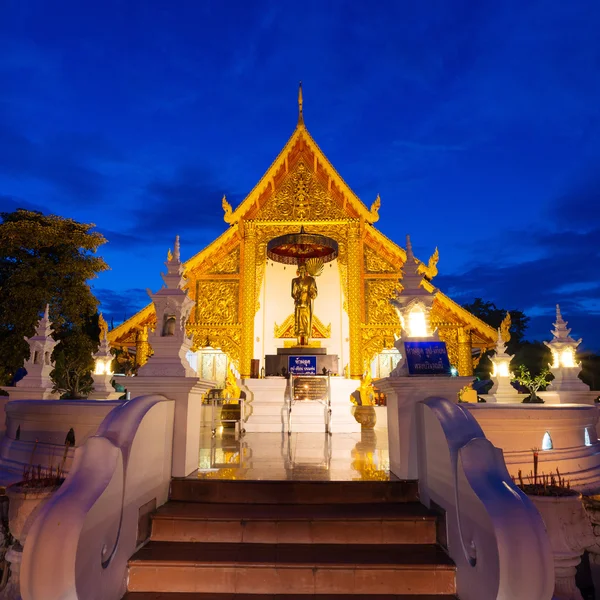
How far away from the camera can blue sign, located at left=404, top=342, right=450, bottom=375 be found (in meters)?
3.77

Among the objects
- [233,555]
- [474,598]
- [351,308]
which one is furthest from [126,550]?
[351,308]

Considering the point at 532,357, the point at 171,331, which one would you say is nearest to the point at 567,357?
the point at 171,331

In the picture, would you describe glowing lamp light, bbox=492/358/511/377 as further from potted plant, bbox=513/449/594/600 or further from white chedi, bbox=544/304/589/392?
potted plant, bbox=513/449/594/600

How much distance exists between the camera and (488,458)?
106 inches

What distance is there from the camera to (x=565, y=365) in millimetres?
8008

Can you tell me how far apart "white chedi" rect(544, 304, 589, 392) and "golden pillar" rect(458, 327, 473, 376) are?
4342mm

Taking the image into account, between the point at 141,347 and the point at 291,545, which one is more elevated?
the point at 141,347

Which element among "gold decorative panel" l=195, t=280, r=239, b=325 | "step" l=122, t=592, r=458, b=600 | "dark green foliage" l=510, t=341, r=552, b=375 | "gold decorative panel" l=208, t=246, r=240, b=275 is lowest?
"step" l=122, t=592, r=458, b=600

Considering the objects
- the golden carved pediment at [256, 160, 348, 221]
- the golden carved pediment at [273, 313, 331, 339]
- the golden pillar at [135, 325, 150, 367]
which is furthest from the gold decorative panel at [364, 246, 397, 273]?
the golden pillar at [135, 325, 150, 367]

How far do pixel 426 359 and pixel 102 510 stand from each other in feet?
8.62

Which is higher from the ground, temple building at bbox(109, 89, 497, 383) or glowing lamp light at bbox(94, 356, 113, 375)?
temple building at bbox(109, 89, 497, 383)

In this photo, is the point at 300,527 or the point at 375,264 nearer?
the point at 300,527

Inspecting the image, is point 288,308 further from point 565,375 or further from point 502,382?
point 565,375

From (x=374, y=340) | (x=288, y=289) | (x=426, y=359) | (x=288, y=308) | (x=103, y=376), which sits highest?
(x=288, y=289)
